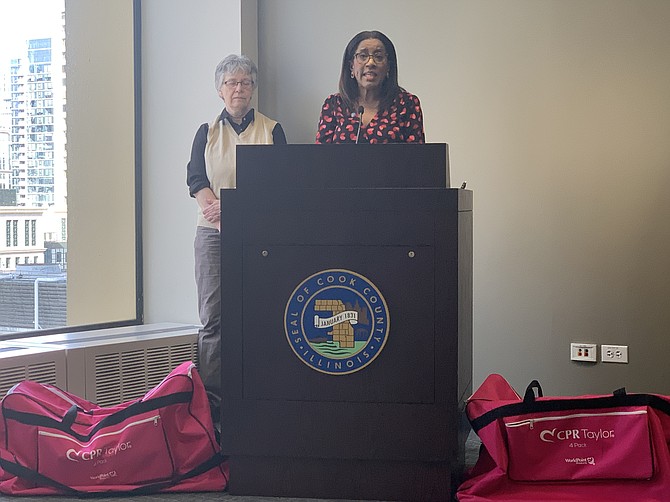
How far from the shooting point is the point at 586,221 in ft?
12.2

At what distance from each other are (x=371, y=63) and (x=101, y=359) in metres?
1.58

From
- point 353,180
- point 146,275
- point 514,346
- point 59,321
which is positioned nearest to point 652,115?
point 514,346

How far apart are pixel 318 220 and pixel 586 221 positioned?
1.72m

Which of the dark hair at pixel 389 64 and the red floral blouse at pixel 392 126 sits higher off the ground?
the dark hair at pixel 389 64

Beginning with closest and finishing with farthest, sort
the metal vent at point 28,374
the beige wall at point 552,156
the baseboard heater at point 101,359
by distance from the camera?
the metal vent at point 28,374 → the baseboard heater at point 101,359 → the beige wall at point 552,156

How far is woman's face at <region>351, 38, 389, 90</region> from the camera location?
3.13 meters

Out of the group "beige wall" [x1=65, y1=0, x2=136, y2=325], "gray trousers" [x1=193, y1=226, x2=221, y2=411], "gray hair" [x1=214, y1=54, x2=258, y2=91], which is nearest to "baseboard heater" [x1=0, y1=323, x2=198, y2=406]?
"gray trousers" [x1=193, y1=226, x2=221, y2=411]

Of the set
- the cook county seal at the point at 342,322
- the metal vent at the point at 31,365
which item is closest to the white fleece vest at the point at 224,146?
the metal vent at the point at 31,365

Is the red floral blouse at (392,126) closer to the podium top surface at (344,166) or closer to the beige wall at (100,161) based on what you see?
the podium top surface at (344,166)

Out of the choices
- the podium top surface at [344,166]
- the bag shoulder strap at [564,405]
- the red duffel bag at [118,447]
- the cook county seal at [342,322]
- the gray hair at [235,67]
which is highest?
the gray hair at [235,67]

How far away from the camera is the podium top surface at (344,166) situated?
240cm

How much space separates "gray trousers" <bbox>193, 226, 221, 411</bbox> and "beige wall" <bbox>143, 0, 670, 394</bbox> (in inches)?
41.2

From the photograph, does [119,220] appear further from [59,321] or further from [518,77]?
[518,77]

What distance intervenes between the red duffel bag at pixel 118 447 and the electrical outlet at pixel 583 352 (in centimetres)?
174
